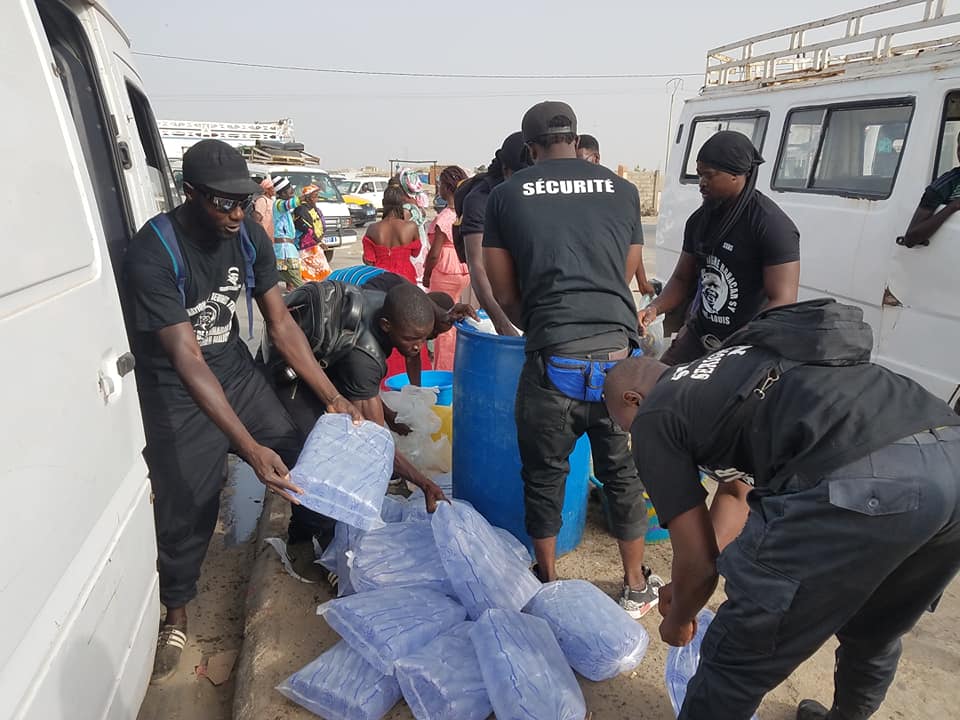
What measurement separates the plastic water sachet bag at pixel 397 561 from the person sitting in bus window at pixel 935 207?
288cm

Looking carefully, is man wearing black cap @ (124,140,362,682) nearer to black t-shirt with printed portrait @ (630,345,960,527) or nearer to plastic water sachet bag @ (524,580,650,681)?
plastic water sachet bag @ (524,580,650,681)

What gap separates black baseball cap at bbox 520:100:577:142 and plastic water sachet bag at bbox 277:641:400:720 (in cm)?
200

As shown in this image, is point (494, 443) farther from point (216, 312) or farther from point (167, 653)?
point (167, 653)

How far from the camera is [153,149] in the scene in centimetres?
386

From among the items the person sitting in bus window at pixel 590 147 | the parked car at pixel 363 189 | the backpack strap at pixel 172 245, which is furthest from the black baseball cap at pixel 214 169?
the parked car at pixel 363 189

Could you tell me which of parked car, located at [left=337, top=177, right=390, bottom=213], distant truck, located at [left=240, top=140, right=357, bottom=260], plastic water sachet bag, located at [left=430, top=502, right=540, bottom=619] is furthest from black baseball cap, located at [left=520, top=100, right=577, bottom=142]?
parked car, located at [left=337, top=177, right=390, bottom=213]

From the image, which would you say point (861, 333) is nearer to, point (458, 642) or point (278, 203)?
point (458, 642)

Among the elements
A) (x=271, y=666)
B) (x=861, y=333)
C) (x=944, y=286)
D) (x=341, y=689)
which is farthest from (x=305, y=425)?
(x=944, y=286)

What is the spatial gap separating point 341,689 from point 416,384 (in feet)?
6.39

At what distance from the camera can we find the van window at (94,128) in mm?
2602

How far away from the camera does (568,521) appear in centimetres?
304

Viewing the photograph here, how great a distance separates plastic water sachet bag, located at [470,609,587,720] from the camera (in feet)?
6.40

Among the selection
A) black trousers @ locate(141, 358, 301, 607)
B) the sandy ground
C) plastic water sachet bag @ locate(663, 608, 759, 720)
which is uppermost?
black trousers @ locate(141, 358, 301, 607)

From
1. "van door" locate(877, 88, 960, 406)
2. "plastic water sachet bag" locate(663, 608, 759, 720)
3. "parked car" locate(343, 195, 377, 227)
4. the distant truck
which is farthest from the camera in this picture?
"parked car" locate(343, 195, 377, 227)
